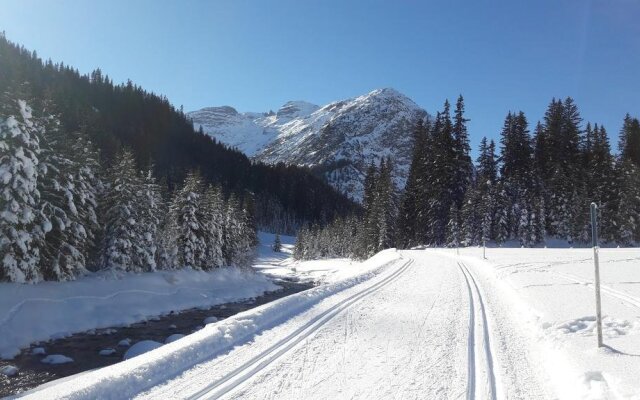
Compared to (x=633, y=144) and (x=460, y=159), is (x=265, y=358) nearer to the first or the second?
(x=460, y=159)

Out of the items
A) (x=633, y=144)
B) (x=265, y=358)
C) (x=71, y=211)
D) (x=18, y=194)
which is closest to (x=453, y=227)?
(x=633, y=144)

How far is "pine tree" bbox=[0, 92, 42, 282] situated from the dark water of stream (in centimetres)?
471

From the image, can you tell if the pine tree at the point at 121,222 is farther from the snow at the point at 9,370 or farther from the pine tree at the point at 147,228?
the snow at the point at 9,370

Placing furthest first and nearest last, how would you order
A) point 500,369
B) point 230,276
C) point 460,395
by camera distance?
point 230,276
point 500,369
point 460,395

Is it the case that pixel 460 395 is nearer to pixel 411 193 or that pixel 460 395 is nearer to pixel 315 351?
pixel 315 351

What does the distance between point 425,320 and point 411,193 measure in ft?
185

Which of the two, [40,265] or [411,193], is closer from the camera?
[40,265]

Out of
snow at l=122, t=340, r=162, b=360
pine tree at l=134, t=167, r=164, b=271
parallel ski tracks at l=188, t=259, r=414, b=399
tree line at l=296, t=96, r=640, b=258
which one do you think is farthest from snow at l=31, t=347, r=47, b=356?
tree line at l=296, t=96, r=640, b=258

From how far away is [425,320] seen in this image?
1076cm

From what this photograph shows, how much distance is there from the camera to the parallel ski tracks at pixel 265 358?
20.5ft

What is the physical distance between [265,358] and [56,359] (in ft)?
40.5

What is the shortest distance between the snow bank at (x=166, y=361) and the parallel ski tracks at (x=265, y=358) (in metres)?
0.83

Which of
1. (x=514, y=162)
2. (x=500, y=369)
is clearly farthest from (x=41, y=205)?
(x=514, y=162)

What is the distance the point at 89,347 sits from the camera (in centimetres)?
1867
